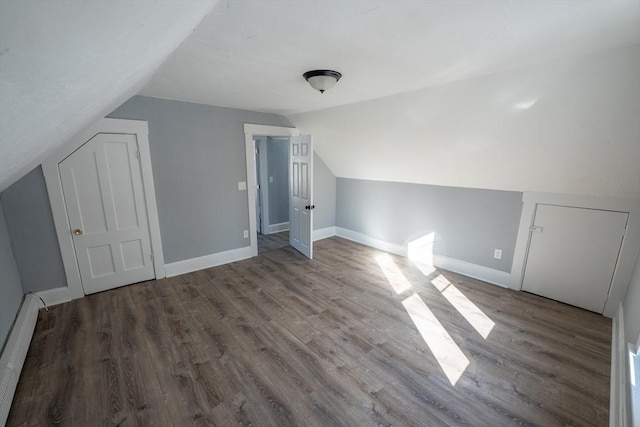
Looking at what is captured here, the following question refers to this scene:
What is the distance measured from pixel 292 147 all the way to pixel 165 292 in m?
2.78

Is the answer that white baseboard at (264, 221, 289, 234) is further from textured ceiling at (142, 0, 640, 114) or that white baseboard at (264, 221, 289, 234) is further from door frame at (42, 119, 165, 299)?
textured ceiling at (142, 0, 640, 114)

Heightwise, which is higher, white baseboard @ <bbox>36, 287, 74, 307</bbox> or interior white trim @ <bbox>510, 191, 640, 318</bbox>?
interior white trim @ <bbox>510, 191, 640, 318</bbox>

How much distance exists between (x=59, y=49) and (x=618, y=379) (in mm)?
3279

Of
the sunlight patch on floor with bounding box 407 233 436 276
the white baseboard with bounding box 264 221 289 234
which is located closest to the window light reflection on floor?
the sunlight patch on floor with bounding box 407 233 436 276

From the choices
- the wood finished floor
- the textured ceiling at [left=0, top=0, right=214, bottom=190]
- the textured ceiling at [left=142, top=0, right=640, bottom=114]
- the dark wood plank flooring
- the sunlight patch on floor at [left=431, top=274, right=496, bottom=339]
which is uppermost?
the textured ceiling at [left=142, top=0, right=640, bottom=114]

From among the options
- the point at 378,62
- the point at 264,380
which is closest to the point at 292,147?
the point at 378,62

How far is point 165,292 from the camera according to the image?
10.4 feet

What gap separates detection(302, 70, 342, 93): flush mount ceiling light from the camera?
207 cm

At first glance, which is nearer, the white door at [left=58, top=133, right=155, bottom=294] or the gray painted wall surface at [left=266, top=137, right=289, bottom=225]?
the white door at [left=58, top=133, right=155, bottom=294]

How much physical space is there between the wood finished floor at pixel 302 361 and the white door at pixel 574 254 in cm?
17

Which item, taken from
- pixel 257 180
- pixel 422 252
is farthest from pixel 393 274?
pixel 257 180

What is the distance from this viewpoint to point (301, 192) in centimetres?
435

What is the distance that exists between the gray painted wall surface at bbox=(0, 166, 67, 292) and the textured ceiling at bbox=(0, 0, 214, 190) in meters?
2.39

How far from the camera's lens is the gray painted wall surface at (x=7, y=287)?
207 cm
